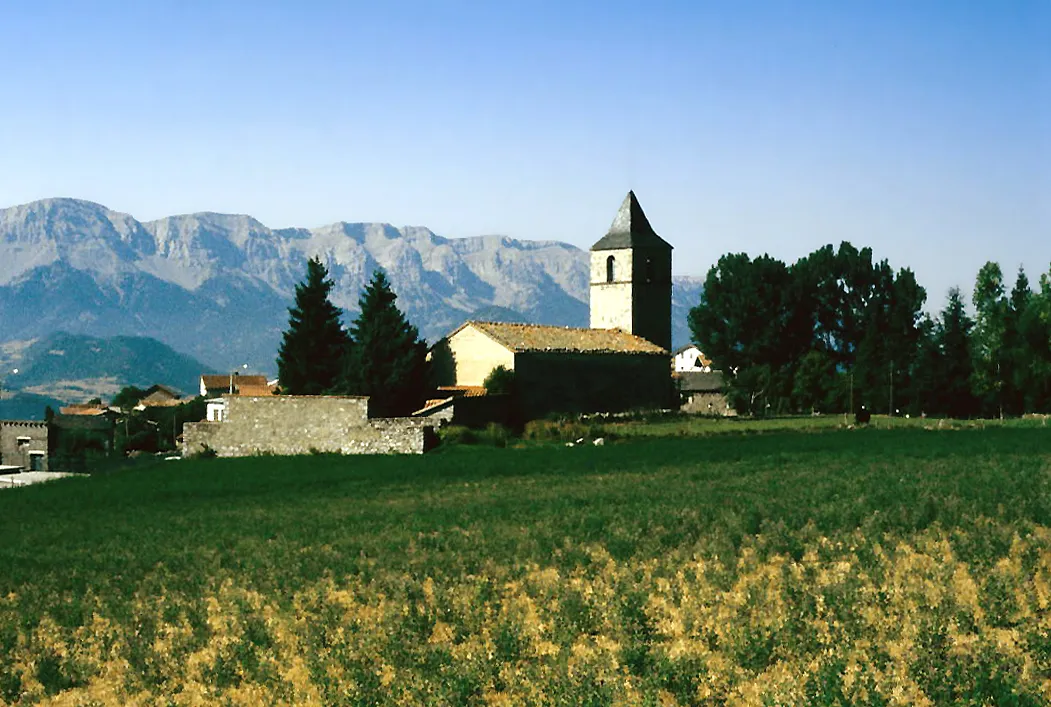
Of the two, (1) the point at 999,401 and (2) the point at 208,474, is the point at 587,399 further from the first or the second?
(1) the point at 999,401

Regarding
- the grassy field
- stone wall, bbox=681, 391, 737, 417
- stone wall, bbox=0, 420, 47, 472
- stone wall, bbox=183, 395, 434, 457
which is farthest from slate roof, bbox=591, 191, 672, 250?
the grassy field

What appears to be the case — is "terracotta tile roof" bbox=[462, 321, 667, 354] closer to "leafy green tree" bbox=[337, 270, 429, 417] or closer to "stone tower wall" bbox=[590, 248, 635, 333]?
"leafy green tree" bbox=[337, 270, 429, 417]

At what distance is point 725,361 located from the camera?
302ft

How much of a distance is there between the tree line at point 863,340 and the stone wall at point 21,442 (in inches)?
2068

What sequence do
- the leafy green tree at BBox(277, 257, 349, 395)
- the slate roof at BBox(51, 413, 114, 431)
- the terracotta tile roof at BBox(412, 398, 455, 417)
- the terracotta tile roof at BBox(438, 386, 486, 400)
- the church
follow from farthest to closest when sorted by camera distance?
1. the slate roof at BBox(51, 413, 114, 431)
2. the leafy green tree at BBox(277, 257, 349, 395)
3. the church
4. the terracotta tile roof at BBox(438, 386, 486, 400)
5. the terracotta tile roof at BBox(412, 398, 455, 417)

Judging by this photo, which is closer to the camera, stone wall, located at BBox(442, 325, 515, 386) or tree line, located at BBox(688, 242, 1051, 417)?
stone wall, located at BBox(442, 325, 515, 386)

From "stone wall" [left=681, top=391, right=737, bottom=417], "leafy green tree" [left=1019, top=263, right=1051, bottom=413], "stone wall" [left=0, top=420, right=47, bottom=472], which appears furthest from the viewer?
"stone wall" [left=681, top=391, right=737, bottom=417]

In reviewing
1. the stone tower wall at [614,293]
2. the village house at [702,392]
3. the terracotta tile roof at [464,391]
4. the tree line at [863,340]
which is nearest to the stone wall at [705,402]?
the village house at [702,392]

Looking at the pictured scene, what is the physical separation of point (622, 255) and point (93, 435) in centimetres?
4832

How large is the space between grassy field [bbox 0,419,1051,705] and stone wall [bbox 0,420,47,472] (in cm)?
5588

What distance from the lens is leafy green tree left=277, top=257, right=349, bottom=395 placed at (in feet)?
196

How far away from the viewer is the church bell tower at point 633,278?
266 ft

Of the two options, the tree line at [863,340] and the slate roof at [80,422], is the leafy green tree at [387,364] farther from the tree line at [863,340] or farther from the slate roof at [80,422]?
the slate roof at [80,422]

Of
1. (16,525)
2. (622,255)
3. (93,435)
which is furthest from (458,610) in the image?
(93,435)
